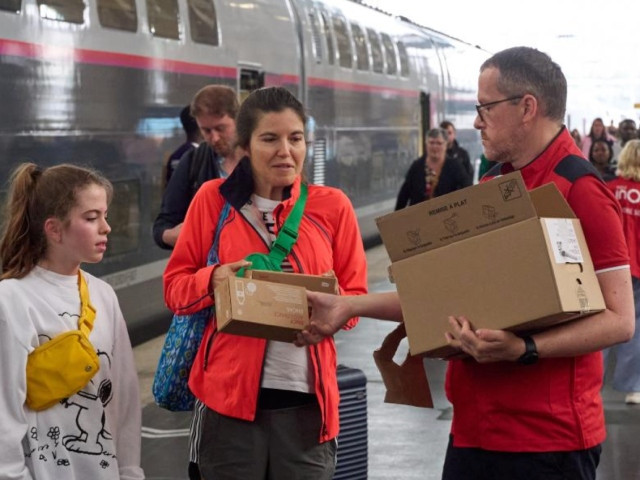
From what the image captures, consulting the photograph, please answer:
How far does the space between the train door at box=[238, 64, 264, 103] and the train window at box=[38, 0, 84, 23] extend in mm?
3419

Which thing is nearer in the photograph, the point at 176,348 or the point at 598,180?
the point at 598,180

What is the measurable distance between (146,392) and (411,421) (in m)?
1.94

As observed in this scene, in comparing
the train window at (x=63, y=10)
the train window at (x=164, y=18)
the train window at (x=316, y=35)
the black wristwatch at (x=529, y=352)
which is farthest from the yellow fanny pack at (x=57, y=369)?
the train window at (x=316, y=35)

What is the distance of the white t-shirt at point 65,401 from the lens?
11.4ft

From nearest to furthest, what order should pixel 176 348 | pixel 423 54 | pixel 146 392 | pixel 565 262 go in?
1. pixel 565 262
2. pixel 176 348
3. pixel 146 392
4. pixel 423 54

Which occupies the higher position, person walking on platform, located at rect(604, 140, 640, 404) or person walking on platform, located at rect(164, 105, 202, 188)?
person walking on platform, located at rect(164, 105, 202, 188)

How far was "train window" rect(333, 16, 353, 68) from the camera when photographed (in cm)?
1770

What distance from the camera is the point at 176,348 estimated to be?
4.14 m

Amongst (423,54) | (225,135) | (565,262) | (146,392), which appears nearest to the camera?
(565,262)

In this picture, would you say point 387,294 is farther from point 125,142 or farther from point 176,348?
point 125,142

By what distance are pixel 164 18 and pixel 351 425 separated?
249 inches

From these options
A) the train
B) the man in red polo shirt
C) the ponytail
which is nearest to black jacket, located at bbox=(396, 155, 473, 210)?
the train

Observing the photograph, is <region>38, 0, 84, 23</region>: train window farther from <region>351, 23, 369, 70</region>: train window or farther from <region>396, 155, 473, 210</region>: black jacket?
<region>351, 23, 369, 70</region>: train window

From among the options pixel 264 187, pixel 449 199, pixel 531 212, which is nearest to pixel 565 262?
pixel 531 212
